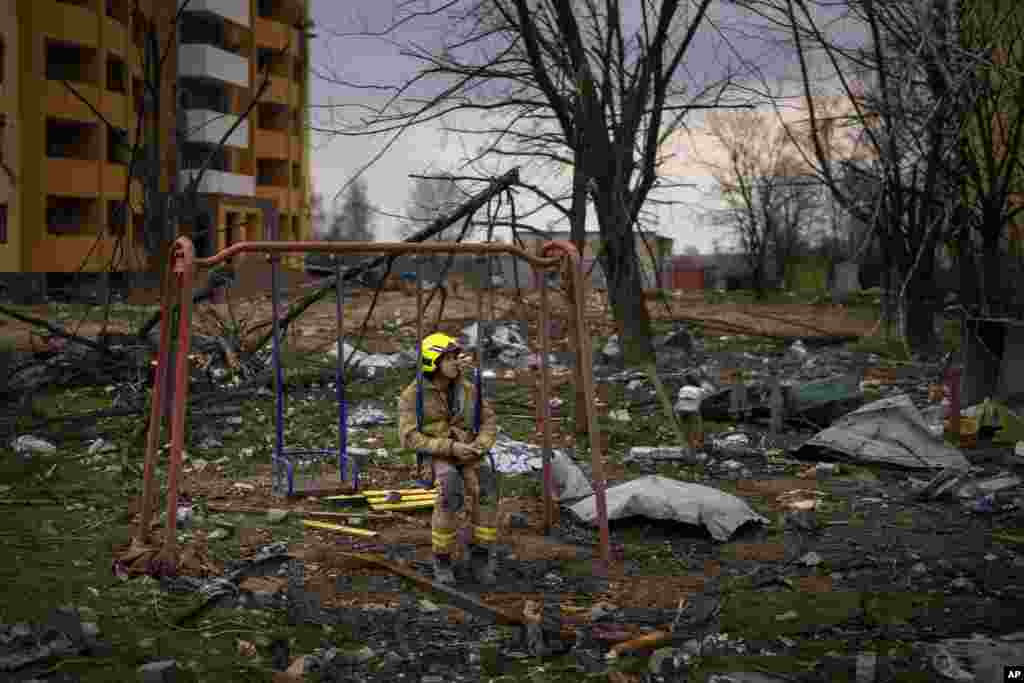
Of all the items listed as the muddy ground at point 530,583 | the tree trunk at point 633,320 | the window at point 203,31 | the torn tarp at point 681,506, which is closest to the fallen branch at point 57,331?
the muddy ground at point 530,583

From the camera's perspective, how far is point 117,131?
9516mm

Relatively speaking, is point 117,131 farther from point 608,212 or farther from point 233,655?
point 233,655

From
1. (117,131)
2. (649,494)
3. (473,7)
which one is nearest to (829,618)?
(649,494)

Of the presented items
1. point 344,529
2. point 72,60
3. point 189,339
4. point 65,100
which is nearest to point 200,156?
point 72,60

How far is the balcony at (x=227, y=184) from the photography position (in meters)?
37.5

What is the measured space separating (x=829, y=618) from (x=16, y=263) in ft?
89.7

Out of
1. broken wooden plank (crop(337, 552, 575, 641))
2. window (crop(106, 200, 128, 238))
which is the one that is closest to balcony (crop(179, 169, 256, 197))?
window (crop(106, 200, 128, 238))

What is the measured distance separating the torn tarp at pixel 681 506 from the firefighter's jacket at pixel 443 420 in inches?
44.3

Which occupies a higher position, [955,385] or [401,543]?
[955,385]

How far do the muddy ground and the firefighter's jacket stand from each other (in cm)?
76

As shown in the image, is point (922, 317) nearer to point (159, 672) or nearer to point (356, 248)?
point (356, 248)

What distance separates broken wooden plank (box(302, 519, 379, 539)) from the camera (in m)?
7.05

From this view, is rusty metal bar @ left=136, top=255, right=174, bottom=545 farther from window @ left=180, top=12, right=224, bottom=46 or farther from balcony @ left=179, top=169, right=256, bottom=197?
window @ left=180, top=12, right=224, bottom=46

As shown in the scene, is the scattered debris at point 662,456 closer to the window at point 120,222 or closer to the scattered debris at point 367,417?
the scattered debris at point 367,417
